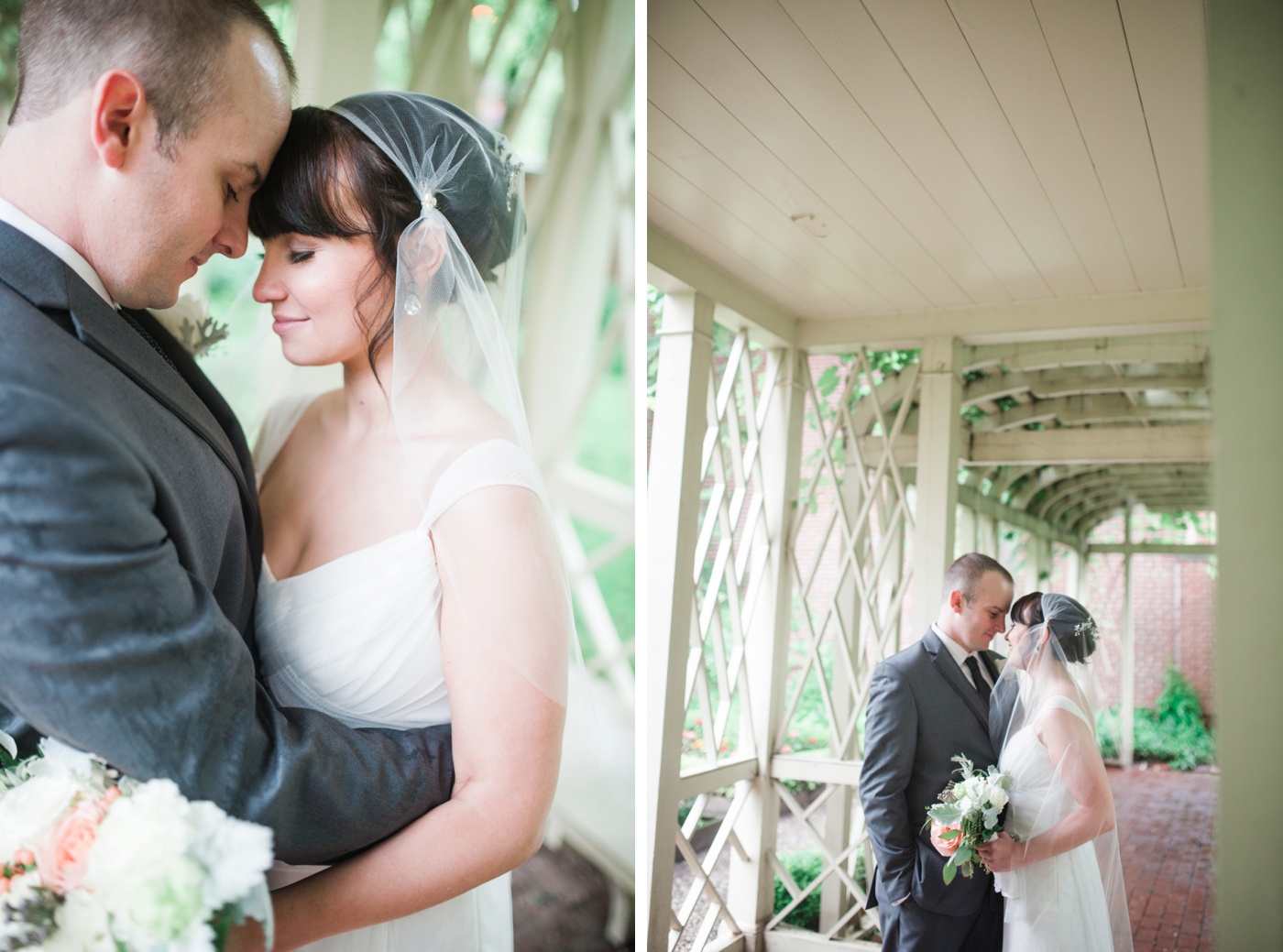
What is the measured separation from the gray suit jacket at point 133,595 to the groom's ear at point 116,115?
14cm

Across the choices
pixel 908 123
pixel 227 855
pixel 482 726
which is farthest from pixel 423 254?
pixel 908 123

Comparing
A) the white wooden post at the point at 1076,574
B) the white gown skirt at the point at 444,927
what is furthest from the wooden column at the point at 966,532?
the white gown skirt at the point at 444,927

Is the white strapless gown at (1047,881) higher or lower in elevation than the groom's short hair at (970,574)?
lower

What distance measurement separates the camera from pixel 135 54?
3.20 feet

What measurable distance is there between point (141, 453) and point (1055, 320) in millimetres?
2369

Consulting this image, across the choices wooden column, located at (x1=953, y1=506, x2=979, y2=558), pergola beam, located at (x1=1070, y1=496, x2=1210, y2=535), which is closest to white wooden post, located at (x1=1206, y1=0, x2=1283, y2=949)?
pergola beam, located at (x1=1070, y1=496, x2=1210, y2=535)

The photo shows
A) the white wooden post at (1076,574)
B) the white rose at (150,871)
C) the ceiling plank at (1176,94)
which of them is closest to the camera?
the white rose at (150,871)

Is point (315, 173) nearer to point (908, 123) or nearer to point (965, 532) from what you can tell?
point (908, 123)

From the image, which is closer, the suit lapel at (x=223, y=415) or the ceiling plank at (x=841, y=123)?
the suit lapel at (x=223, y=415)

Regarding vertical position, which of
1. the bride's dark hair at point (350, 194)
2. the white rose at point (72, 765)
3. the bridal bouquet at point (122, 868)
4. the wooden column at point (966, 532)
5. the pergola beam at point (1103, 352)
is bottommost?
the bridal bouquet at point (122, 868)

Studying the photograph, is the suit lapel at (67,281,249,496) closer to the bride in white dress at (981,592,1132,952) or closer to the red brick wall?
the bride in white dress at (981,592,1132,952)

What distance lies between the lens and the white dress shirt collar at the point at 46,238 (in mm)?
952

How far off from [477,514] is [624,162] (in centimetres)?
69

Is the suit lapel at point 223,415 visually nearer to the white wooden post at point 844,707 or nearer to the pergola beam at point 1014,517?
the pergola beam at point 1014,517
